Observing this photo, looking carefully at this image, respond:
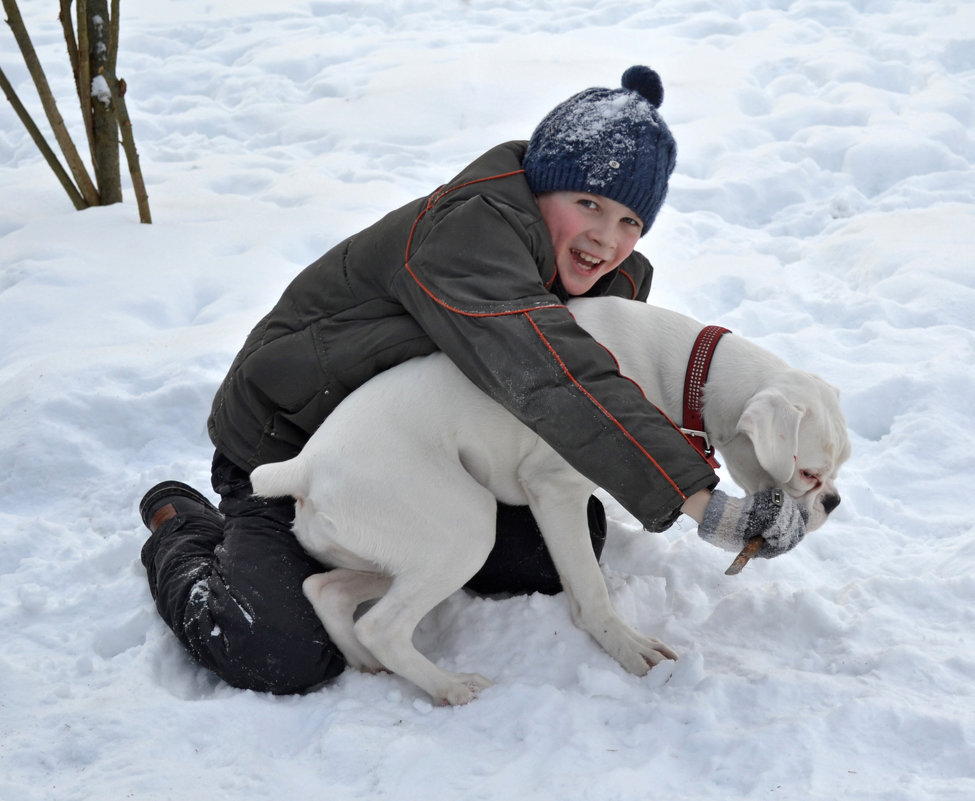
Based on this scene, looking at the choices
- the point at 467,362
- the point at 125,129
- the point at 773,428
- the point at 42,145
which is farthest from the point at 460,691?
the point at 42,145

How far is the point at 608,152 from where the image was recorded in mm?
2451

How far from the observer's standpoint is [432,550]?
2295 millimetres

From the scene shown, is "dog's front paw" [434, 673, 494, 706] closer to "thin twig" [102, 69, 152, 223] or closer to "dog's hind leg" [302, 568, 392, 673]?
"dog's hind leg" [302, 568, 392, 673]

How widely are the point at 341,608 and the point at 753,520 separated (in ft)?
3.55

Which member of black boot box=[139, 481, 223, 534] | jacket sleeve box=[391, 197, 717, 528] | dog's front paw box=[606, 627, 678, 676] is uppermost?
jacket sleeve box=[391, 197, 717, 528]

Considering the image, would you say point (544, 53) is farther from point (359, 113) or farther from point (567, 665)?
point (567, 665)

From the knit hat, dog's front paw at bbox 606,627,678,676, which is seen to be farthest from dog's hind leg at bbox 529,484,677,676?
the knit hat

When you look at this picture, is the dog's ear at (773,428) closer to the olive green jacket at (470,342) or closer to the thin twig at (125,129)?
the olive green jacket at (470,342)

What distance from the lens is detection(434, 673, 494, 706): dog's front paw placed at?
2.23 m

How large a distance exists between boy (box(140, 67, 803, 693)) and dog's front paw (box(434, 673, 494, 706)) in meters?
0.32

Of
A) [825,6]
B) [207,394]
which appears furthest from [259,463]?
[825,6]

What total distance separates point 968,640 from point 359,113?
5.68 m

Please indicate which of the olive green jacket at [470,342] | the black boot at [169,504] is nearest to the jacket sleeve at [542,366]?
the olive green jacket at [470,342]

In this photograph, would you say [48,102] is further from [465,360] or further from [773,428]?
[773,428]
